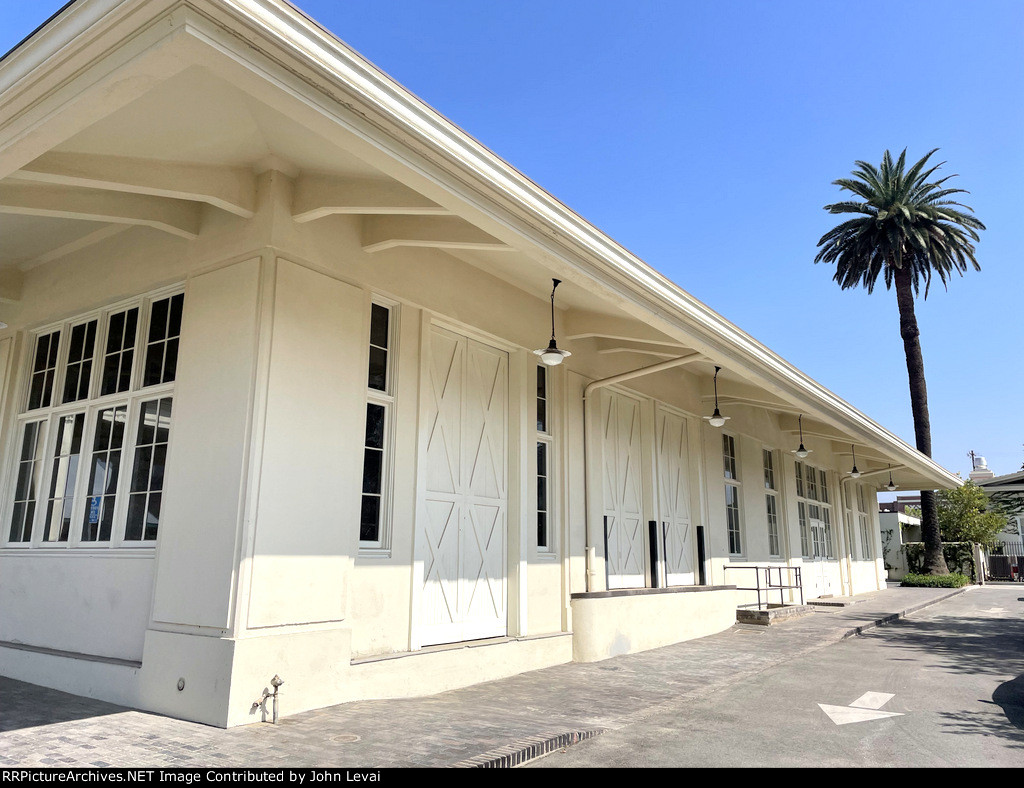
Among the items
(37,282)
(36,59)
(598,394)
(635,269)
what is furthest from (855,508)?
(36,59)

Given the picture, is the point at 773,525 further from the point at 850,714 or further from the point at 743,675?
the point at 850,714

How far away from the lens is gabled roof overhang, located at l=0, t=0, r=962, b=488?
3541mm

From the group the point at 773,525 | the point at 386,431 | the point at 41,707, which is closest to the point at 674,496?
the point at 773,525

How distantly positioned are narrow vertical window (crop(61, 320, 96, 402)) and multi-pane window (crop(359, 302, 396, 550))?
117 inches

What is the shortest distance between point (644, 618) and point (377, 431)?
516cm

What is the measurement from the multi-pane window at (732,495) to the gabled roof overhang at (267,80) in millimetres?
9312

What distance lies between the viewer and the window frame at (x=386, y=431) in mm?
6746

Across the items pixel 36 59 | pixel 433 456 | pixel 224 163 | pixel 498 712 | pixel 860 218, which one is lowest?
pixel 498 712

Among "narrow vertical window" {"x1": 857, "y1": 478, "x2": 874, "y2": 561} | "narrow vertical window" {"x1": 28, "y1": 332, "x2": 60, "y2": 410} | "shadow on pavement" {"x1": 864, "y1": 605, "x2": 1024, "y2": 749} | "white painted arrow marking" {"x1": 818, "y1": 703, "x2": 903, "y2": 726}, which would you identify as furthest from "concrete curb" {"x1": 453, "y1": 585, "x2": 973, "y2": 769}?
"narrow vertical window" {"x1": 857, "y1": 478, "x2": 874, "y2": 561}

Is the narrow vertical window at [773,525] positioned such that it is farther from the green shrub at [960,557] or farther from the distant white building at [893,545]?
the distant white building at [893,545]

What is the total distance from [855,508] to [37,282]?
2175 centimetres

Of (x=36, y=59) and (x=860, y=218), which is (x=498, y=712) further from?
(x=860, y=218)

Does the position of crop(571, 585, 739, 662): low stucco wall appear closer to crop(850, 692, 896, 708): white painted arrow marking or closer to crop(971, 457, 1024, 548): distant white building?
crop(850, 692, 896, 708): white painted arrow marking

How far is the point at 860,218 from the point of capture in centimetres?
2559
